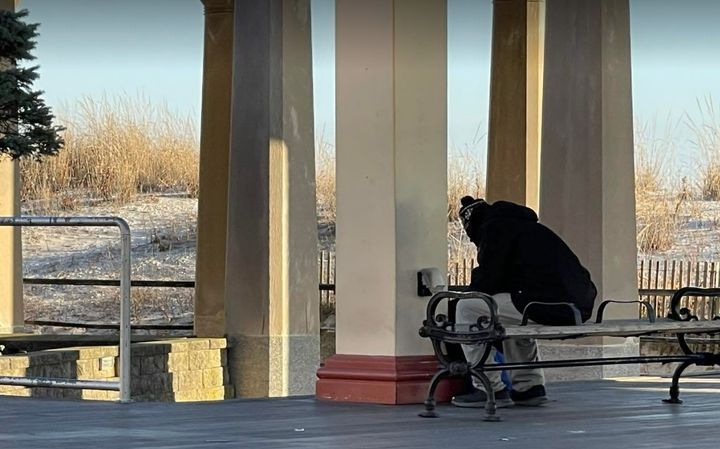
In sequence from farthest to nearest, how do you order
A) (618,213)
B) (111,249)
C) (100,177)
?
1. (100,177)
2. (111,249)
3. (618,213)

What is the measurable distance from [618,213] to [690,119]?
2017 cm

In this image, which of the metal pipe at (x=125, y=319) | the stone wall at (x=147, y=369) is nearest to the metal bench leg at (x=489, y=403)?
the metal pipe at (x=125, y=319)

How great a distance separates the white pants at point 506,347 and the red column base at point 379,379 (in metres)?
0.32

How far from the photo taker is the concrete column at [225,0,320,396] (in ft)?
68.9

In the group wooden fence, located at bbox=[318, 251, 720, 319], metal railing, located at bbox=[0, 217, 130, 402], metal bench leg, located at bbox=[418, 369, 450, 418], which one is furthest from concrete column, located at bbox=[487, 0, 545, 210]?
metal bench leg, located at bbox=[418, 369, 450, 418]

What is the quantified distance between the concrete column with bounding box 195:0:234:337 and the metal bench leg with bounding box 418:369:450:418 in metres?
13.8

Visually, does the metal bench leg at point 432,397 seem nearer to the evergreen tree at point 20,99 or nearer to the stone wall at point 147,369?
the stone wall at point 147,369

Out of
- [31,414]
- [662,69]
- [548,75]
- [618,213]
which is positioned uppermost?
[662,69]

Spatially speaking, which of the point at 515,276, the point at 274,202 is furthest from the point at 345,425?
the point at 274,202

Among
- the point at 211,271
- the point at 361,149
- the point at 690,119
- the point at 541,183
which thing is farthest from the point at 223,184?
the point at 690,119

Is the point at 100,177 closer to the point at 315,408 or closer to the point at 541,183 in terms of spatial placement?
the point at 541,183

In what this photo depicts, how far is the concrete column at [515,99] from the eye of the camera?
72.2ft

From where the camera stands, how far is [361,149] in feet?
35.1

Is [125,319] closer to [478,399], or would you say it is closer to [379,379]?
[379,379]
